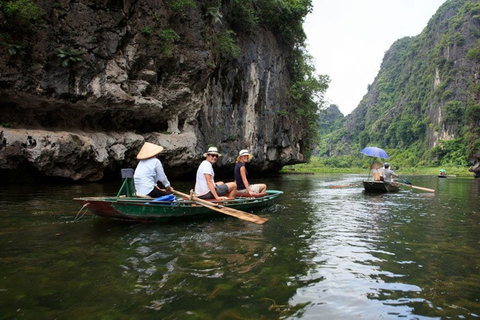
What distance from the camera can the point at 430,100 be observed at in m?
75.0

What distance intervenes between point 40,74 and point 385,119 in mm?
95972

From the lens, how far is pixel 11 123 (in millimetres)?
11898

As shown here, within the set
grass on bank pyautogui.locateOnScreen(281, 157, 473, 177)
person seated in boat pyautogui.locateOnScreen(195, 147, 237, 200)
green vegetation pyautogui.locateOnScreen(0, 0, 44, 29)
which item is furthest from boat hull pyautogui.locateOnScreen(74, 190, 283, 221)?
grass on bank pyautogui.locateOnScreen(281, 157, 473, 177)

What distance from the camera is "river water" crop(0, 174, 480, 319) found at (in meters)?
2.89

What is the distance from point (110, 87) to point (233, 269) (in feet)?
36.2

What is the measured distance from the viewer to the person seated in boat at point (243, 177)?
7.89 m

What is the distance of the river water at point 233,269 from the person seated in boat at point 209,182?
654 mm

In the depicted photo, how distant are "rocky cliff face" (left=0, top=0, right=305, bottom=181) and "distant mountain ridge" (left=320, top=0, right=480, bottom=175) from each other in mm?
31947

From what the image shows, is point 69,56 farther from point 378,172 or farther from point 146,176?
point 378,172

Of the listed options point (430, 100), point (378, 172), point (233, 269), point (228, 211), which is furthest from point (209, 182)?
point (430, 100)

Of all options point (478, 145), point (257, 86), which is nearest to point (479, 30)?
point (478, 145)

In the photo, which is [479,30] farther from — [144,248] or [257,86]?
[144,248]

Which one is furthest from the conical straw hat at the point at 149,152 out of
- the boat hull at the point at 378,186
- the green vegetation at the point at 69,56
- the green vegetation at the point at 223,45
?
the green vegetation at the point at 223,45

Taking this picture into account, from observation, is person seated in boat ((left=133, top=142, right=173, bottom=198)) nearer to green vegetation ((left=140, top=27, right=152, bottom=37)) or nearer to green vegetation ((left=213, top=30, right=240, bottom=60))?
green vegetation ((left=140, top=27, right=152, bottom=37))
